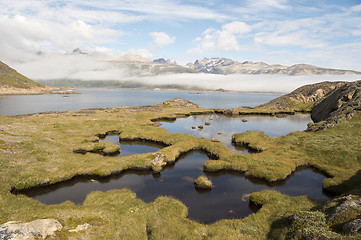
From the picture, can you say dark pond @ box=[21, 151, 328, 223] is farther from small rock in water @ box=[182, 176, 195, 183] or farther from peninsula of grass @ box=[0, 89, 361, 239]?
peninsula of grass @ box=[0, 89, 361, 239]

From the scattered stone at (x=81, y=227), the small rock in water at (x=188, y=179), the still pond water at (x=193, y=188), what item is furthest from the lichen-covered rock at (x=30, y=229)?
the small rock in water at (x=188, y=179)

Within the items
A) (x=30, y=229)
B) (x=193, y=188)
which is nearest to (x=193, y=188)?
(x=193, y=188)

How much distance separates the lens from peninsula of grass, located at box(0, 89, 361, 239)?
25.2 m

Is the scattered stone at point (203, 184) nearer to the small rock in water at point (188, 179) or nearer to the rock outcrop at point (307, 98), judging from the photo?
the small rock in water at point (188, 179)

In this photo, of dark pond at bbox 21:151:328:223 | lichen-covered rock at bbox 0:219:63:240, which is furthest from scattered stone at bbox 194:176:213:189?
lichen-covered rock at bbox 0:219:63:240

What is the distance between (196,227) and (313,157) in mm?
43424

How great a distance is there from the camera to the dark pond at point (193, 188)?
33.5 meters

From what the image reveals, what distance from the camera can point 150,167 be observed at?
4966cm

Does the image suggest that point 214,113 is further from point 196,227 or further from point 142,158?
point 196,227

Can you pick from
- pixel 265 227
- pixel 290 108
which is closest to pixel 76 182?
pixel 265 227

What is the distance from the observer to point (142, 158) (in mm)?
51531

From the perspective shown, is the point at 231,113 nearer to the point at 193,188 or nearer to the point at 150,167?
the point at 150,167

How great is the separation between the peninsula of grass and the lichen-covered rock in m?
→ 1.22

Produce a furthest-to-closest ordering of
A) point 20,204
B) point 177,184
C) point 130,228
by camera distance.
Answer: point 177,184 → point 20,204 → point 130,228
